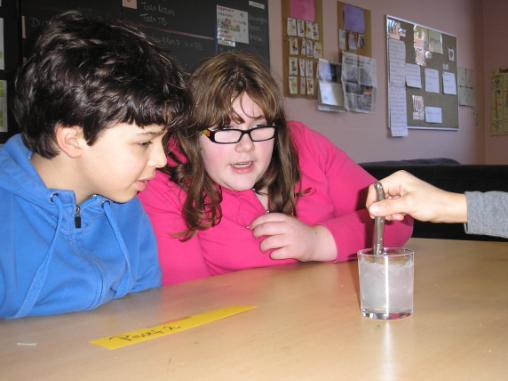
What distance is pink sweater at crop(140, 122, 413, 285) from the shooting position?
1257 millimetres

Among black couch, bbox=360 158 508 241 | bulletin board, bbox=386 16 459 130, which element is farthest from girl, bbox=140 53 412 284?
bulletin board, bbox=386 16 459 130

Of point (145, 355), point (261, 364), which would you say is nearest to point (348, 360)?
point (261, 364)

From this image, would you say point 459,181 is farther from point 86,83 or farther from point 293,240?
point 86,83

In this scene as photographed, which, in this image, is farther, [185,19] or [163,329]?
[185,19]

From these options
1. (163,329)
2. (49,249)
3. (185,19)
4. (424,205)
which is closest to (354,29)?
(185,19)

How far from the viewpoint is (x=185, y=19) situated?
9.14 feet

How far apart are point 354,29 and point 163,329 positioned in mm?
3369

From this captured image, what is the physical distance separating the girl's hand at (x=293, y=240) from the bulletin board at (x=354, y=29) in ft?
8.55

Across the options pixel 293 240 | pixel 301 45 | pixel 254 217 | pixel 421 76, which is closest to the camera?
pixel 293 240

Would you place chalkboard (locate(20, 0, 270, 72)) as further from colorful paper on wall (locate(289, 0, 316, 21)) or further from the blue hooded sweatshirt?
the blue hooded sweatshirt

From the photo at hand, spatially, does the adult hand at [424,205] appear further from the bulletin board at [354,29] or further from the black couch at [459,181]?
the bulletin board at [354,29]

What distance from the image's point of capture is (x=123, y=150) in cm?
98

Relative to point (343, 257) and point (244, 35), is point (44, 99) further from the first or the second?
point (244, 35)

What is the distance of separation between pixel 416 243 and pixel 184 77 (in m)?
0.76
